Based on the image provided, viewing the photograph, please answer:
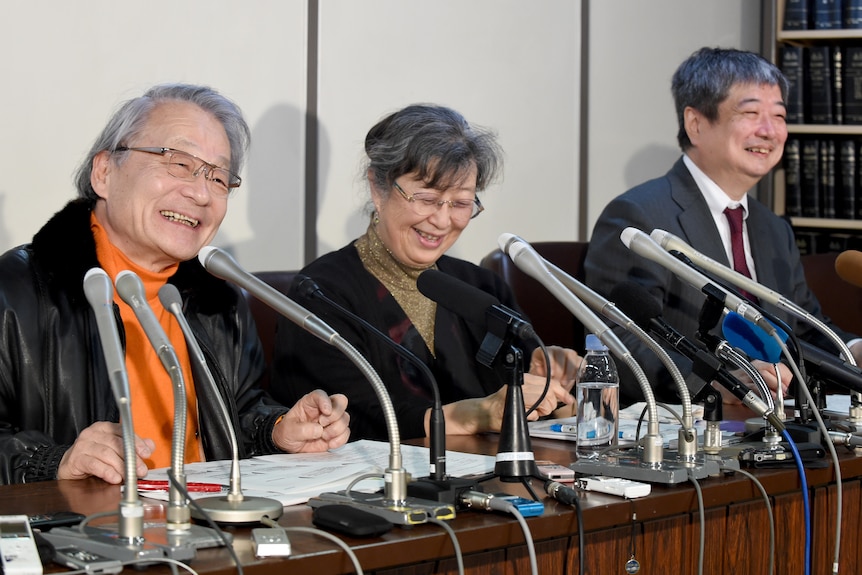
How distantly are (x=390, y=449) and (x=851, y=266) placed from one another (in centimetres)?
153

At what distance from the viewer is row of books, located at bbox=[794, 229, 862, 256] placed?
4793mm

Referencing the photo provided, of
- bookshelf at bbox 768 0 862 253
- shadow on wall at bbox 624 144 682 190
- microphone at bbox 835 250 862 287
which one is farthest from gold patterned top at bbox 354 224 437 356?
bookshelf at bbox 768 0 862 253

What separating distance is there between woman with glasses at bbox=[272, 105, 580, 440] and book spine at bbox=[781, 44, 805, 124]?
230 centimetres

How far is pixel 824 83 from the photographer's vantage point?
186 inches

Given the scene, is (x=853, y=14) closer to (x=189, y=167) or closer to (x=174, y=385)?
(x=189, y=167)

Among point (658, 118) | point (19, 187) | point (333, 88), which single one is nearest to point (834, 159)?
point (658, 118)

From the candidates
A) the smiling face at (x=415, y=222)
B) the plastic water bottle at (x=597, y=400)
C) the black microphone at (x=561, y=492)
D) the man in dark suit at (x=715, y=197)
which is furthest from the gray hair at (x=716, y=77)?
the black microphone at (x=561, y=492)

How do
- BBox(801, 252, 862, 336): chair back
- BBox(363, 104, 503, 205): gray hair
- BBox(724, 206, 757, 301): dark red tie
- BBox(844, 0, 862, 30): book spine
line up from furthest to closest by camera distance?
BBox(844, 0, 862, 30): book spine
BBox(801, 252, 862, 336): chair back
BBox(724, 206, 757, 301): dark red tie
BBox(363, 104, 503, 205): gray hair

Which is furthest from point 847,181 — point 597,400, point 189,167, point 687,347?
point 189,167

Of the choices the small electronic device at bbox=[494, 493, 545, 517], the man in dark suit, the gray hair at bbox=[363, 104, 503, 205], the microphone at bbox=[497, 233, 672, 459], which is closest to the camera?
the small electronic device at bbox=[494, 493, 545, 517]

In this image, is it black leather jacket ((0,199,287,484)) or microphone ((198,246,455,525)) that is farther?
black leather jacket ((0,199,287,484))

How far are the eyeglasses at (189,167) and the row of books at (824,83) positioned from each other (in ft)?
10.0

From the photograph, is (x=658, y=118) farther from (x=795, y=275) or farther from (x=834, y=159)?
(x=795, y=275)

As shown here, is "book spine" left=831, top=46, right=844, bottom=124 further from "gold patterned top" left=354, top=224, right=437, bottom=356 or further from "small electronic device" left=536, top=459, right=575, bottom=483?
"small electronic device" left=536, top=459, right=575, bottom=483
